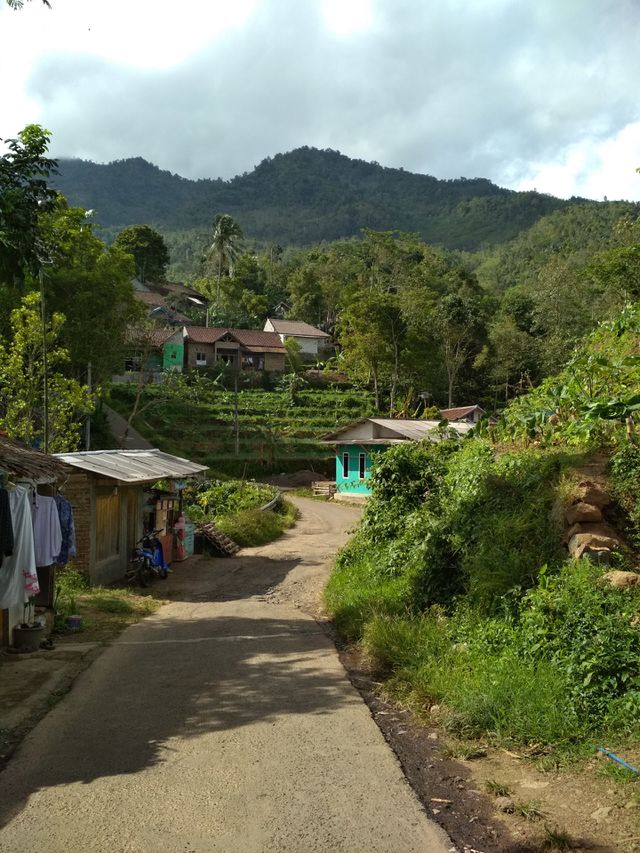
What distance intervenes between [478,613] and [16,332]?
1725 centimetres

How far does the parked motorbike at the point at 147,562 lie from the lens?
56.6 feet

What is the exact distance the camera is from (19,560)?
951 centimetres

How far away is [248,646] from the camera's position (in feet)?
34.9

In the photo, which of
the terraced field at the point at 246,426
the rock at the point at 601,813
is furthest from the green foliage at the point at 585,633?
the terraced field at the point at 246,426

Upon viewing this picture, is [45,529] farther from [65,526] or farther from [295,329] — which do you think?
[295,329]

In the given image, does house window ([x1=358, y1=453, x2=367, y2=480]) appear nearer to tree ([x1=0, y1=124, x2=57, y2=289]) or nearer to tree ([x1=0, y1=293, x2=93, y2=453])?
tree ([x1=0, y1=293, x2=93, y2=453])

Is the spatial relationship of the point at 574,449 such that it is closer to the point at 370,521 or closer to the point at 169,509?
the point at 370,521

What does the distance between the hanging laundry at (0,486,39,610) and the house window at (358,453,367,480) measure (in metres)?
30.8

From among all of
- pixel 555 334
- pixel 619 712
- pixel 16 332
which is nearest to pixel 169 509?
pixel 16 332

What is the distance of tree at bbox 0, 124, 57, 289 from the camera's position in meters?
9.46

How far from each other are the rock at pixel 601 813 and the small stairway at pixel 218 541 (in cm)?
1817

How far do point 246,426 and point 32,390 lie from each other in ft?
96.7

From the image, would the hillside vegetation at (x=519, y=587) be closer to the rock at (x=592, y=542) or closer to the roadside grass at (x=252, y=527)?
the rock at (x=592, y=542)

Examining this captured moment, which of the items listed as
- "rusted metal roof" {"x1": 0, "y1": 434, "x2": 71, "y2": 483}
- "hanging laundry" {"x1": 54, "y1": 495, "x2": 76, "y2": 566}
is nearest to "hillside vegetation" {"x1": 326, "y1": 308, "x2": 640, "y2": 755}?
"hanging laundry" {"x1": 54, "y1": 495, "x2": 76, "y2": 566}
